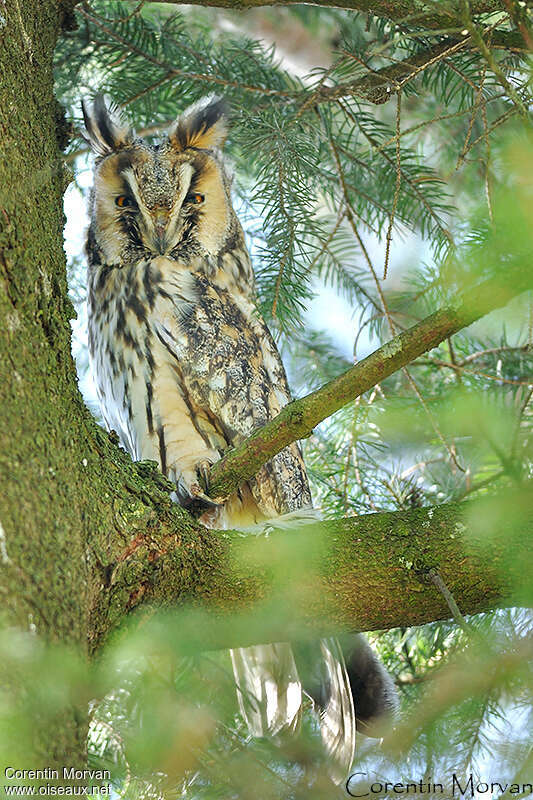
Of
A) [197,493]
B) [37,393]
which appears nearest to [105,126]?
[197,493]

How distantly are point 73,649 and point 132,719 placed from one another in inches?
4.2

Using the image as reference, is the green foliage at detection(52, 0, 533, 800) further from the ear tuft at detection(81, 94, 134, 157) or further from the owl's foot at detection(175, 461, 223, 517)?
the owl's foot at detection(175, 461, 223, 517)

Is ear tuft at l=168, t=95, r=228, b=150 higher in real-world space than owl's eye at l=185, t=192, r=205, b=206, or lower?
higher

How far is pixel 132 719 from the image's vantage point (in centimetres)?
91

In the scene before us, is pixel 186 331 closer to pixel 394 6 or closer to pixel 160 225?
pixel 160 225

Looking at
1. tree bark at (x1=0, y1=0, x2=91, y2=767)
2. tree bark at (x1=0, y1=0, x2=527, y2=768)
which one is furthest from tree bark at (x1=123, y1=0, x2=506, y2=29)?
tree bark at (x1=0, y1=0, x2=91, y2=767)

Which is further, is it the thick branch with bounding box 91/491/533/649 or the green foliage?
the thick branch with bounding box 91/491/533/649

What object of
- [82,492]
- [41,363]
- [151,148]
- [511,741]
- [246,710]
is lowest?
[511,741]

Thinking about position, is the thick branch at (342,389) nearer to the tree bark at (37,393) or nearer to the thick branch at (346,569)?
the thick branch at (346,569)

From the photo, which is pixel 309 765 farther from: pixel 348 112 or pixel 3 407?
pixel 348 112

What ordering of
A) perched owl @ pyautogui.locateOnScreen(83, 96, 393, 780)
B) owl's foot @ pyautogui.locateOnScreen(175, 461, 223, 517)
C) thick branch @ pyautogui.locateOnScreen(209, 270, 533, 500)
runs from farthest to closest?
perched owl @ pyautogui.locateOnScreen(83, 96, 393, 780), owl's foot @ pyautogui.locateOnScreen(175, 461, 223, 517), thick branch @ pyautogui.locateOnScreen(209, 270, 533, 500)

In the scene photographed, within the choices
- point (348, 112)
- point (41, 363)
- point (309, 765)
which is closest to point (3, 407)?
point (41, 363)

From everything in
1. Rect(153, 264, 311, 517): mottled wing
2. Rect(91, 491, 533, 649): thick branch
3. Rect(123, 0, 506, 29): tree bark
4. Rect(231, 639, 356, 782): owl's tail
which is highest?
Rect(123, 0, 506, 29): tree bark

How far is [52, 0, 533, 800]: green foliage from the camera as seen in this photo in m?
0.84
